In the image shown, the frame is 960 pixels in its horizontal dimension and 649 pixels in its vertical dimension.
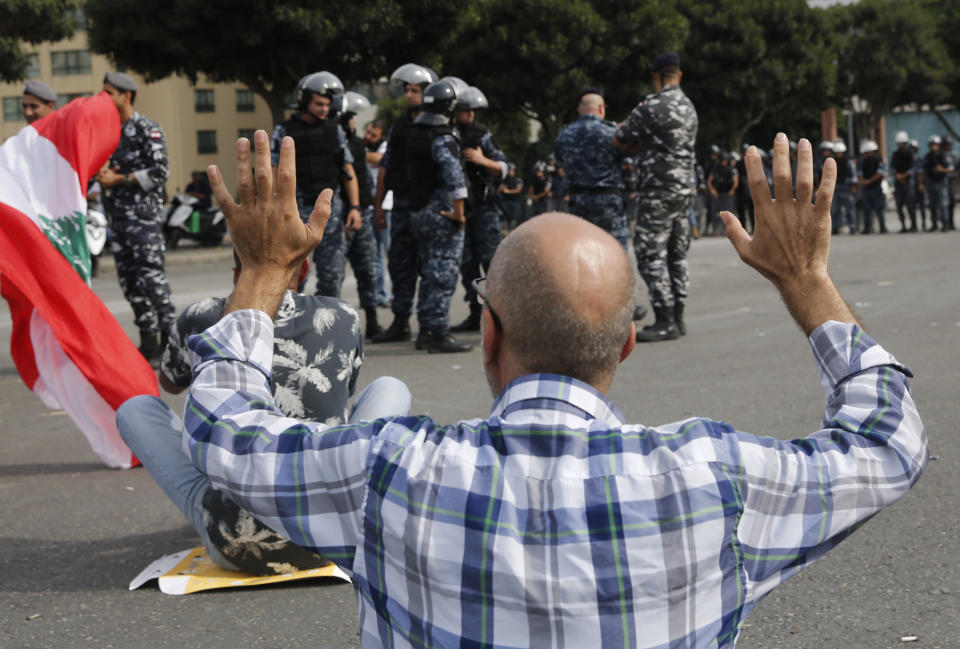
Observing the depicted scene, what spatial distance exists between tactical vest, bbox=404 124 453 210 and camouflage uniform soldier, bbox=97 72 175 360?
176 cm

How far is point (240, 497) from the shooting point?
173cm

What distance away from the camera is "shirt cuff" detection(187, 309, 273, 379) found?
1.84 metres

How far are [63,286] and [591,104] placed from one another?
537 centimetres

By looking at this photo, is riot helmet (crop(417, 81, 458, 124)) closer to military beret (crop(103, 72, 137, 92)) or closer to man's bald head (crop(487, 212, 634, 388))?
military beret (crop(103, 72, 137, 92))

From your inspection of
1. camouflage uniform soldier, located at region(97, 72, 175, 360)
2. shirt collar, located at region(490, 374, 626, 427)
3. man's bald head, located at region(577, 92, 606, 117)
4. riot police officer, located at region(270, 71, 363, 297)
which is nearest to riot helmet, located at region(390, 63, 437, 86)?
riot police officer, located at region(270, 71, 363, 297)

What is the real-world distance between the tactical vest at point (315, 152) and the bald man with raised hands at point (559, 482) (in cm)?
722

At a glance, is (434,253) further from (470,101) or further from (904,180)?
(904,180)

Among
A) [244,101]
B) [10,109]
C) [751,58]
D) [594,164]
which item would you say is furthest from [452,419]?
[244,101]

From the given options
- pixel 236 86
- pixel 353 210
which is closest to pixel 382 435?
pixel 353 210

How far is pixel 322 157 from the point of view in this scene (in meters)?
8.95

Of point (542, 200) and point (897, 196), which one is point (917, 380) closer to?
point (897, 196)

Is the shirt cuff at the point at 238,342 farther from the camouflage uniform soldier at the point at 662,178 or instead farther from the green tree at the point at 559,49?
the green tree at the point at 559,49

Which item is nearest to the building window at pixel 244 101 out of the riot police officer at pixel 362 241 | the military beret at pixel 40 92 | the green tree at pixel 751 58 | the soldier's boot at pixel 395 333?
the green tree at pixel 751 58

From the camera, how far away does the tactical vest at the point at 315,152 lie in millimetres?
8914
